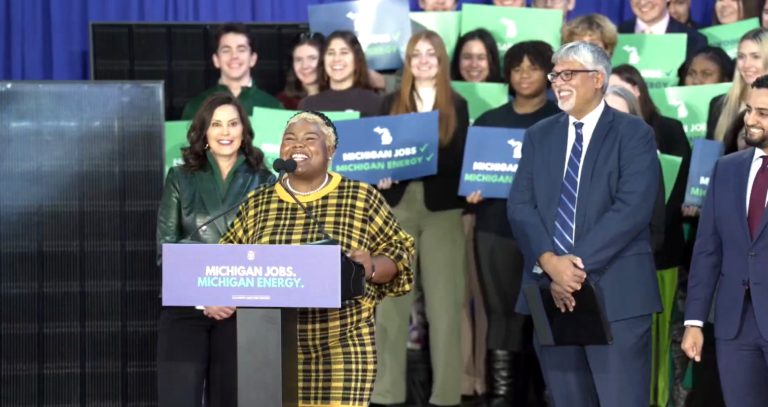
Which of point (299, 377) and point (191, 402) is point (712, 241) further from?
point (191, 402)

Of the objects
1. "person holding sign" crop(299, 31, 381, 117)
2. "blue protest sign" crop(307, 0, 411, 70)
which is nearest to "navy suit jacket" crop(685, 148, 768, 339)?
"person holding sign" crop(299, 31, 381, 117)

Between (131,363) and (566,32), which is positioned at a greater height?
(566,32)

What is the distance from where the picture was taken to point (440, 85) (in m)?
6.39

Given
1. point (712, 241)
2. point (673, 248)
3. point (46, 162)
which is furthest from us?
point (673, 248)

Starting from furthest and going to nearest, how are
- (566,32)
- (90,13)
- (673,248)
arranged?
1. (90,13)
2. (566,32)
3. (673,248)

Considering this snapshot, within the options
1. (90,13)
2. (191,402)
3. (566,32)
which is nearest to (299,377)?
(191,402)

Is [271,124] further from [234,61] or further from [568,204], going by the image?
[568,204]

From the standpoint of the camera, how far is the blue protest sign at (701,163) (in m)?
5.86

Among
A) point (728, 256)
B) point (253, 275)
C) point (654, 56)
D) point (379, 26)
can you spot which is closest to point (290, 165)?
point (253, 275)

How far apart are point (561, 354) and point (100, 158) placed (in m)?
2.22

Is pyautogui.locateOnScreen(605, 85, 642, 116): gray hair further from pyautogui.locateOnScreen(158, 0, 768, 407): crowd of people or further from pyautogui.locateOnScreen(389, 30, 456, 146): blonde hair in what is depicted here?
pyautogui.locateOnScreen(389, 30, 456, 146): blonde hair

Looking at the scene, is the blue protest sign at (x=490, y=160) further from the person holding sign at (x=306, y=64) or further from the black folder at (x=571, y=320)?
the black folder at (x=571, y=320)

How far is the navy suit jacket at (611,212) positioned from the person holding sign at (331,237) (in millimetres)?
680

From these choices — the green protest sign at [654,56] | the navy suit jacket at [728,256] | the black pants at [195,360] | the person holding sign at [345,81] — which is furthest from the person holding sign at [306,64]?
the navy suit jacket at [728,256]
